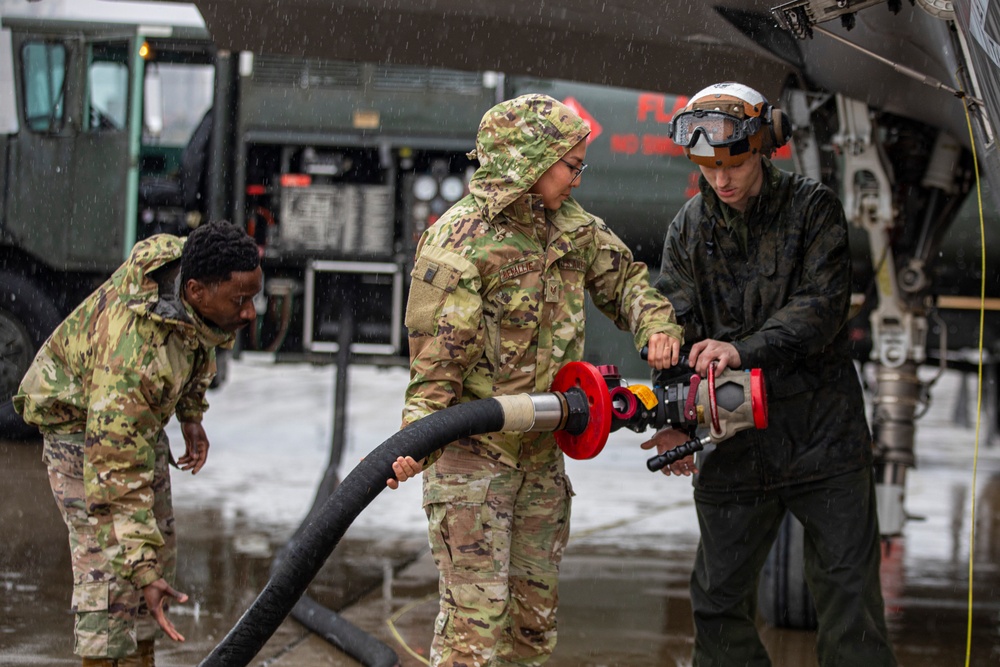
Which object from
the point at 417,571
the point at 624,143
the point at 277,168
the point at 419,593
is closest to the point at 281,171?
the point at 277,168

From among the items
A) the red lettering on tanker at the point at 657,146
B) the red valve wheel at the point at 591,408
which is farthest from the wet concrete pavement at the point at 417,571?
the red lettering on tanker at the point at 657,146

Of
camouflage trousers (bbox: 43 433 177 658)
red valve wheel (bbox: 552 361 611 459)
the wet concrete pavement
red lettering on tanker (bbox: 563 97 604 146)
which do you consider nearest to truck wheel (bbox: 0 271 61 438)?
the wet concrete pavement

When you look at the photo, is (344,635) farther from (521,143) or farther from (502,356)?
(521,143)

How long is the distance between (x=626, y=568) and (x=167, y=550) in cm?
288

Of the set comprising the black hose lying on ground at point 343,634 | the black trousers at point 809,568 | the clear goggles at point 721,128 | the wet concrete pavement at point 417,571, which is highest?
the clear goggles at point 721,128

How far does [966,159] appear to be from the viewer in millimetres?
5016

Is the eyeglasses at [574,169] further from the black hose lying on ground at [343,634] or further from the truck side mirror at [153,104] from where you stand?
the truck side mirror at [153,104]

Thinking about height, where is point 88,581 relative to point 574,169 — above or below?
below

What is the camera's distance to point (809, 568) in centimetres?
357

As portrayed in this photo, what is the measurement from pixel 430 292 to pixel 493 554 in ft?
2.40

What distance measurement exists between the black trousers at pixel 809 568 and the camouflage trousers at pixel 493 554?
57cm

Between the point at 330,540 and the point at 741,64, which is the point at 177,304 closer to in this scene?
the point at 330,540

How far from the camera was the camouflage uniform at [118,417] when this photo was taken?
3.35 m

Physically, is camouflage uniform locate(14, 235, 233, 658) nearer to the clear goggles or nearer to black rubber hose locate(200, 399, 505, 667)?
black rubber hose locate(200, 399, 505, 667)
